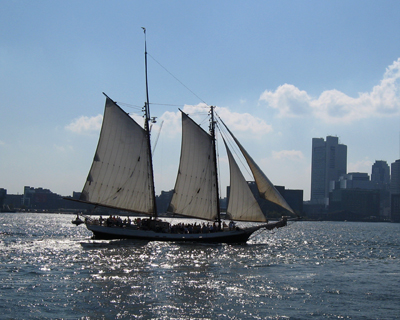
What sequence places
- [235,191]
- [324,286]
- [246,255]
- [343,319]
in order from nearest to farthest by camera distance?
[343,319] → [324,286] → [246,255] → [235,191]

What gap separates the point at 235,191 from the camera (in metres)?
64.9

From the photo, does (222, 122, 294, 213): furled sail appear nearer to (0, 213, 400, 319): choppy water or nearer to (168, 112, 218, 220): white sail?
(168, 112, 218, 220): white sail

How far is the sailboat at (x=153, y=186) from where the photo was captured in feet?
213

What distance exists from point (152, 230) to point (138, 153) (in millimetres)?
10485

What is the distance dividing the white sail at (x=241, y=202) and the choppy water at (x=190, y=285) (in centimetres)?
1032

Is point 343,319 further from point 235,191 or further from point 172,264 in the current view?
point 235,191

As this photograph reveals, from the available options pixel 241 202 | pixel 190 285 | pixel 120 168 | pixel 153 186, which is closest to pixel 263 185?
pixel 241 202

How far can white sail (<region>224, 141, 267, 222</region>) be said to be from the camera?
213ft

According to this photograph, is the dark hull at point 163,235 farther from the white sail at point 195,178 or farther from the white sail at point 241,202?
the white sail at point 195,178

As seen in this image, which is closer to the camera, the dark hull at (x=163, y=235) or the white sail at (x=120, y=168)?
the white sail at (x=120, y=168)

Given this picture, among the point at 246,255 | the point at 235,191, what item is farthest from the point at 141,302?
the point at 235,191

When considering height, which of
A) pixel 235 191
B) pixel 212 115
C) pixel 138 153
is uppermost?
pixel 212 115

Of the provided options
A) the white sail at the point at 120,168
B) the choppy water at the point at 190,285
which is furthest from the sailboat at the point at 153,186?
the choppy water at the point at 190,285

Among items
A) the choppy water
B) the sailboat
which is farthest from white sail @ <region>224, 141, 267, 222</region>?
the choppy water
